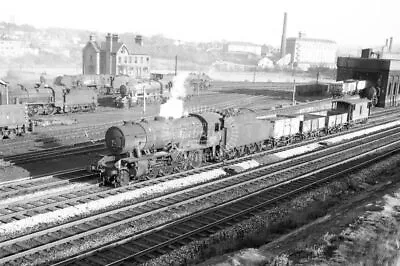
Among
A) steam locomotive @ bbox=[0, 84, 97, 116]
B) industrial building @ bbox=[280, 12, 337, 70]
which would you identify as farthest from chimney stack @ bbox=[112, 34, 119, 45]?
industrial building @ bbox=[280, 12, 337, 70]

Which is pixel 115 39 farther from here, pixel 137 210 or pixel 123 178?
pixel 137 210

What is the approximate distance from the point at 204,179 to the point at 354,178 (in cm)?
773

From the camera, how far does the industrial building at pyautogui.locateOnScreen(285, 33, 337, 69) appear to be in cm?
17950

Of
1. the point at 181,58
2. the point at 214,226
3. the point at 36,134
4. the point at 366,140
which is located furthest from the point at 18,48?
the point at 214,226

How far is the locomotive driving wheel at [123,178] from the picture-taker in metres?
18.0

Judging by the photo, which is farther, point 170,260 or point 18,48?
point 18,48

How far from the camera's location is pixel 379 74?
57.9 metres

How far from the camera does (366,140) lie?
1250 inches

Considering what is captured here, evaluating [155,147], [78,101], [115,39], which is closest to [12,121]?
[78,101]

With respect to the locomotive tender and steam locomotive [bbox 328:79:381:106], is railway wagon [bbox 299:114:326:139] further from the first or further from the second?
steam locomotive [bbox 328:79:381:106]

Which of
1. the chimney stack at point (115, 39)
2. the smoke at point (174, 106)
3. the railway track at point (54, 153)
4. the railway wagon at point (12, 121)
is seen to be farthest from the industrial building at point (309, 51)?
the smoke at point (174, 106)

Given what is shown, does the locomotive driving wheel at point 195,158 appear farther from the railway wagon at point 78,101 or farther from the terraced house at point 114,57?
the terraced house at point 114,57

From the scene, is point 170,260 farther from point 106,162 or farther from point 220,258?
point 106,162

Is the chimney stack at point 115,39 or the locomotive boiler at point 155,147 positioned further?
the chimney stack at point 115,39
